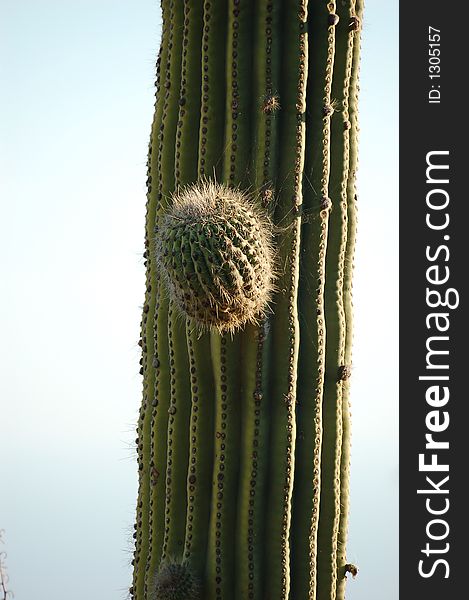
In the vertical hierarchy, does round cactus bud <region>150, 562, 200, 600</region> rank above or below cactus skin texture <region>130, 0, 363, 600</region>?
below

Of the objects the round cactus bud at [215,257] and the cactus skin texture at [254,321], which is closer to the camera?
the round cactus bud at [215,257]

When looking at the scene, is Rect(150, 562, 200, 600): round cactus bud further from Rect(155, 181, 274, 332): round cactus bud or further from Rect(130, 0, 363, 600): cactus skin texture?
Rect(155, 181, 274, 332): round cactus bud

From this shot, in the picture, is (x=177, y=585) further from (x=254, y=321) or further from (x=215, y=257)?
(x=215, y=257)

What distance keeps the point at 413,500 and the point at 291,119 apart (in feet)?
8.45

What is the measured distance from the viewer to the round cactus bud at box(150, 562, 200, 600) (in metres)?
5.49

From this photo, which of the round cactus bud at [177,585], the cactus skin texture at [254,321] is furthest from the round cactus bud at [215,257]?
the round cactus bud at [177,585]

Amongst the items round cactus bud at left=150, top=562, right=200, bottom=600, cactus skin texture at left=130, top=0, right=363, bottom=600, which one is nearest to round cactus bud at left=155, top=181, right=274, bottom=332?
cactus skin texture at left=130, top=0, right=363, bottom=600

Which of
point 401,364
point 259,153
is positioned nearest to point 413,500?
point 401,364

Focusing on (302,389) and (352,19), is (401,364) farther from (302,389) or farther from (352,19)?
(352,19)

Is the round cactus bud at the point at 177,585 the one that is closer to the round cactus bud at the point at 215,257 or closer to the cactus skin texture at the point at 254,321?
the cactus skin texture at the point at 254,321

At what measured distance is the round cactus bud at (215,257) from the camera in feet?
17.0

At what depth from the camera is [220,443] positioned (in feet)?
18.2

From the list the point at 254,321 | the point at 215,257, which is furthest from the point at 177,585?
the point at 215,257

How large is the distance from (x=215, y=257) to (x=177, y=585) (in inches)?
64.1
